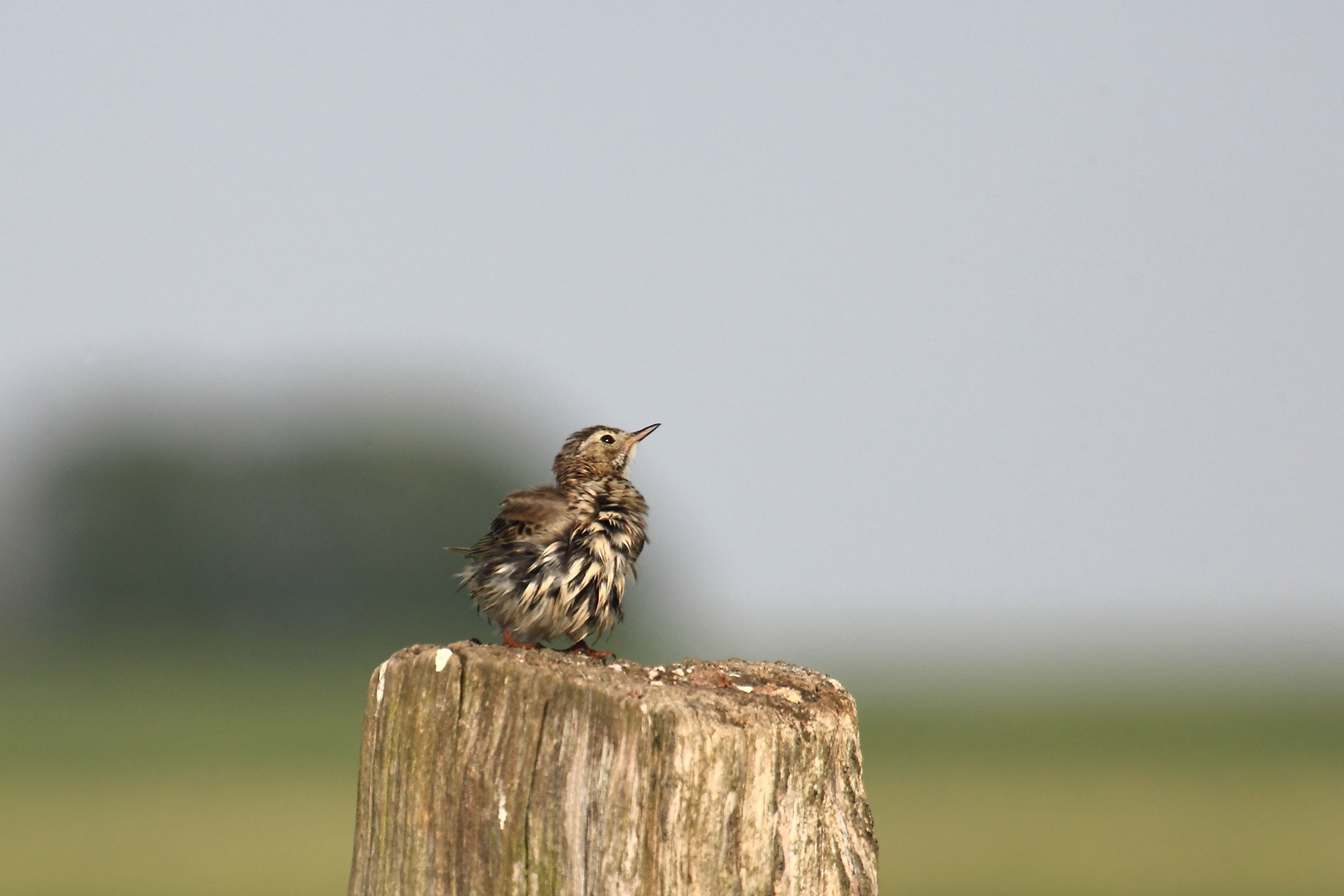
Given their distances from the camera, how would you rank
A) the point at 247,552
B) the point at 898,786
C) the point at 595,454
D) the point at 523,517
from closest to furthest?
1. the point at 523,517
2. the point at 595,454
3. the point at 898,786
4. the point at 247,552

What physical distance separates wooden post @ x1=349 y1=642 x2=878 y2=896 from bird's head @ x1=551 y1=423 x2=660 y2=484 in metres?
4.36

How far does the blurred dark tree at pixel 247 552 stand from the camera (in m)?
87.6

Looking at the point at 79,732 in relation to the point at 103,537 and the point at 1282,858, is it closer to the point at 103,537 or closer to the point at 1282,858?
the point at 103,537

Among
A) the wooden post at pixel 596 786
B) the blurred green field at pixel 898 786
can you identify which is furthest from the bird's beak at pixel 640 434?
the blurred green field at pixel 898 786

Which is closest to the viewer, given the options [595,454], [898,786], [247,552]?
[595,454]

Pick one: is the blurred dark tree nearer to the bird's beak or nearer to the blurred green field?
the blurred green field

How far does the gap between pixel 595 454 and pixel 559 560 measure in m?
1.38

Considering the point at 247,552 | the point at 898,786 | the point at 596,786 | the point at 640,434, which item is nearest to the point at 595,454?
the point at 640,434

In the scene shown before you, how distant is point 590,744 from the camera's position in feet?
15.1

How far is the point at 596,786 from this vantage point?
4535 mm

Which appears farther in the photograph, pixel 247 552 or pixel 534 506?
pixel 247 552

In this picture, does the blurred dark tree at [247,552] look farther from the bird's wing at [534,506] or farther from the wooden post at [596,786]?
the wooden post at [596,786]

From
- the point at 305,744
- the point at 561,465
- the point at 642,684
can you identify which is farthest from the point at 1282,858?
the point at 305,744

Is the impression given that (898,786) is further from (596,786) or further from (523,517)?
(596,786)
